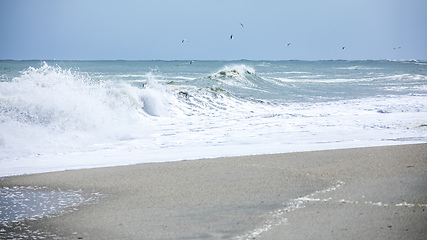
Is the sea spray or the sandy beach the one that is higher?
the sea spray

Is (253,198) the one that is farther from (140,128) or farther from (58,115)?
(140,128)

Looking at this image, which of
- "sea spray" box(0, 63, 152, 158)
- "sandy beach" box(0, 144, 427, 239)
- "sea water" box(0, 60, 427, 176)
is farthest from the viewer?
"sea spray" box(0, 63, 152, 158)

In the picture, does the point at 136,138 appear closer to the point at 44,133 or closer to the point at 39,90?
the point at 44,133

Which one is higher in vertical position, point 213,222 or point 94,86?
point 94,86

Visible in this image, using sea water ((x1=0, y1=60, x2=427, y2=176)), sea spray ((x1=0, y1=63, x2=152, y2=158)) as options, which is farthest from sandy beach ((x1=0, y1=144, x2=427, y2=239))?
sea spray ((x1=0, y1=63, x2=152, y2=158))

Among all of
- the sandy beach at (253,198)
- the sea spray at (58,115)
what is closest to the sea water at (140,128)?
the sea spray at (58,115)

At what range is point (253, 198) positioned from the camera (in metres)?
4.57

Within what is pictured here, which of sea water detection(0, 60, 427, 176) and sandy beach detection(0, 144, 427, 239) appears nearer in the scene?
sandy beach detection(0, 144, 427, 239)

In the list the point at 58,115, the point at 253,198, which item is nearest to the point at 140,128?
the point at 58,115

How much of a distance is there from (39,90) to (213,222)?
27.1ft

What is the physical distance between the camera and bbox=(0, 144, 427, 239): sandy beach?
367 centimetres

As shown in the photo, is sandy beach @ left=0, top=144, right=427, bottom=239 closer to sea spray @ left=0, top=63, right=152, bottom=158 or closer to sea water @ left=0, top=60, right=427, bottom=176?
sea water @ left=0, top=60, right=427, bottom=176

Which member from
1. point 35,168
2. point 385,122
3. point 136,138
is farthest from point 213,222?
point 385,122

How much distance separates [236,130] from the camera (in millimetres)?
9969
